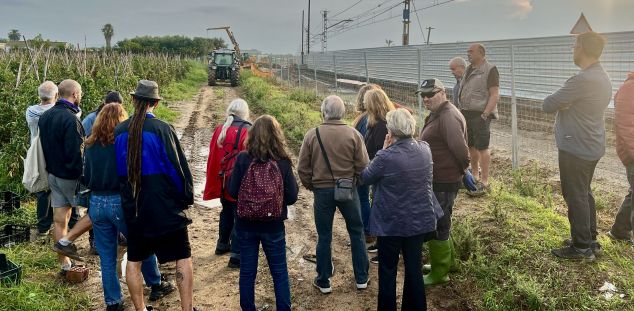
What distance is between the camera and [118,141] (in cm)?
342

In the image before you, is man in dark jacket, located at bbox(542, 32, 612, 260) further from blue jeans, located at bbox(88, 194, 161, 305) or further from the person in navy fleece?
blue jeans, located at bbox(88, 194, 161, 305)

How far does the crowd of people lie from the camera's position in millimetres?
3475

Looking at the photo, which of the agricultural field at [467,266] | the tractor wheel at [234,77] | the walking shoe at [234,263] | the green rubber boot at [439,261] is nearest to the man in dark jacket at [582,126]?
the agricultural field at [467,266]

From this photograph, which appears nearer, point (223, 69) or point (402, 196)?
point (402, 196)

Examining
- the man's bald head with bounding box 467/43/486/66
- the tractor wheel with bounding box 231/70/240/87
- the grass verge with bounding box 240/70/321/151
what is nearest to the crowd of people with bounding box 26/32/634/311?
the man's bald head with bounding box 467/43/486/66

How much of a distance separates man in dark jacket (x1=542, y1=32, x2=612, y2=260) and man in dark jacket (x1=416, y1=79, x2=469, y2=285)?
2.59ft

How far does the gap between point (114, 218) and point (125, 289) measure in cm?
111

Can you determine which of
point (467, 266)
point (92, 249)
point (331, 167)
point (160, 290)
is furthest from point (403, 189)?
point (92, 249)

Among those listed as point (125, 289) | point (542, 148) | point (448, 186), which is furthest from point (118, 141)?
point (542, 148)

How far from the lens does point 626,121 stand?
4.11 metres

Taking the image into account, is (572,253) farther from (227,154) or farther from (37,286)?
(37,286)

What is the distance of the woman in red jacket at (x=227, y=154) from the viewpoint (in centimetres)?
459

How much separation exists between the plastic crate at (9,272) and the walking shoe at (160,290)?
3.70ft

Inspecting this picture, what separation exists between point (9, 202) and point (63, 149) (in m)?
2.22
